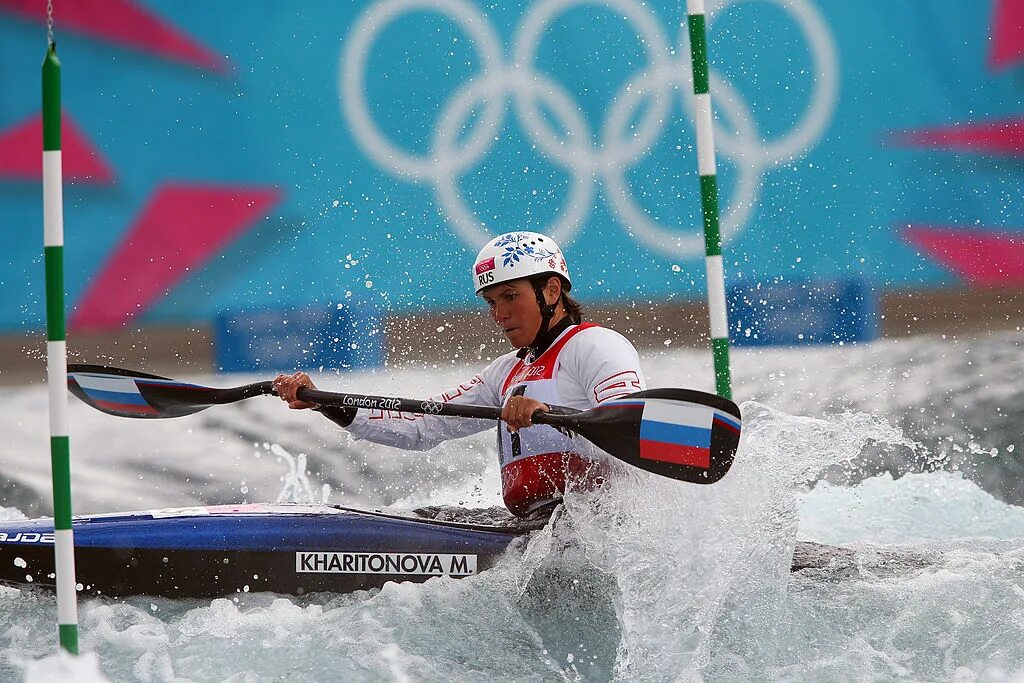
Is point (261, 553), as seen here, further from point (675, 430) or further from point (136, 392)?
point (675, 430)

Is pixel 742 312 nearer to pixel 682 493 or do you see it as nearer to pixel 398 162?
pixel 398 162

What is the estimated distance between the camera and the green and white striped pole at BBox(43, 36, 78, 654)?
2.70m

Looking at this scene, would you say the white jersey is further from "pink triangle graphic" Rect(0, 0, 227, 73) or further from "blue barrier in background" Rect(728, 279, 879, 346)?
"pink triangle graphic" Rect(0, 0, 227, 73)

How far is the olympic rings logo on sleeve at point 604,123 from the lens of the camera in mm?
5695

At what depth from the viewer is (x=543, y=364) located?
151 inches

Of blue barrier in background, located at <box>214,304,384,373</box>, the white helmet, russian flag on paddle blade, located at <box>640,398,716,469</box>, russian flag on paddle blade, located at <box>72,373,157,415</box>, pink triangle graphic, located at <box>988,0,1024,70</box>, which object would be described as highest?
pink triangle graphic, located at <box>988,0,1024,70</box>

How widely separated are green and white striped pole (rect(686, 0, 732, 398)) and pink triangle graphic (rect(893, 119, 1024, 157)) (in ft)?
7.09

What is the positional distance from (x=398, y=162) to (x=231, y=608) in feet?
8.57

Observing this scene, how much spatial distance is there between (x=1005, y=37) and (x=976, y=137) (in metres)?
0.49

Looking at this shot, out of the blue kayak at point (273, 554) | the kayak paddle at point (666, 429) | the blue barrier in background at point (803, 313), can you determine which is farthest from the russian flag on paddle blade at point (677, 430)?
the blue barrier in background at point (803, 313)

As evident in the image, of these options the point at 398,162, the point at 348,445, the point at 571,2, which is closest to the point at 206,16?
the point at 398,162

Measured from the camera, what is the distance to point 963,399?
6.09m

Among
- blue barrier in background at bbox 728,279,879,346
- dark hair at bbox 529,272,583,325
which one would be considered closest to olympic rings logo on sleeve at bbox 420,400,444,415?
dark hair at bbox 529,272,583,325

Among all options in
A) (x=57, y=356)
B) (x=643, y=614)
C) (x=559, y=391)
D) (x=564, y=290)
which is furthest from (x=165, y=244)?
(x=643, y=614)
